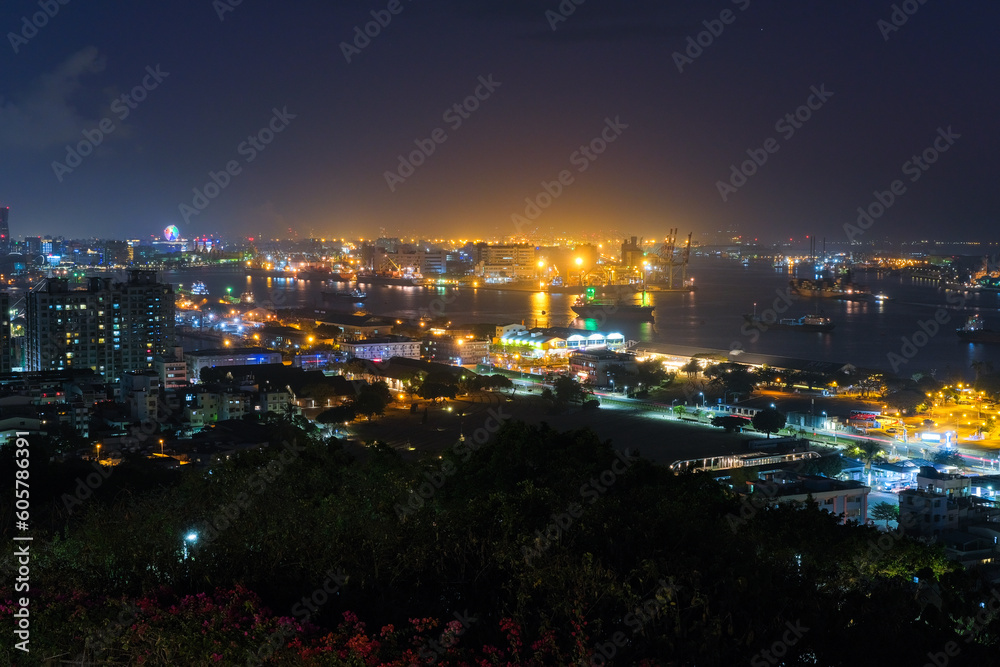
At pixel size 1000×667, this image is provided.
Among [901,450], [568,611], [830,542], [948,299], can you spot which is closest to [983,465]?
[901,450]

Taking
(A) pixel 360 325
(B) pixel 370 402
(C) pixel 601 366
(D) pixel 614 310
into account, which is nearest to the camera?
(B) pixel 370 402

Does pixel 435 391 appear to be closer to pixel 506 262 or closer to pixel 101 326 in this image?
pixel 101 326

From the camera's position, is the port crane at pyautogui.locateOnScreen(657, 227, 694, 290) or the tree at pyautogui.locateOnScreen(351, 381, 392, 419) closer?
the tree at pyautogui.locateOnScreen(351, 381, 392, 419)

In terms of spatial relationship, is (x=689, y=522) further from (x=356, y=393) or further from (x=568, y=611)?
(x=356, y=393)

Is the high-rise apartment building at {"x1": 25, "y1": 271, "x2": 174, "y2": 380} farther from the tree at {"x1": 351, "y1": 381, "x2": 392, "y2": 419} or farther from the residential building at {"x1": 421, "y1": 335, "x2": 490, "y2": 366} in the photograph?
the residential building at {"x1": 421, "y1": 335, "x2": 490, "y2": 366}

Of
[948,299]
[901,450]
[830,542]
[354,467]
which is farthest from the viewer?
[948,299]

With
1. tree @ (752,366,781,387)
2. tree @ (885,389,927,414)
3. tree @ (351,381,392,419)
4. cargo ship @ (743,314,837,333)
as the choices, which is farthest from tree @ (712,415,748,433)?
cargo ship @ (743,314,837,333)

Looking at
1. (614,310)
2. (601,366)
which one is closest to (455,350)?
(601,366)
